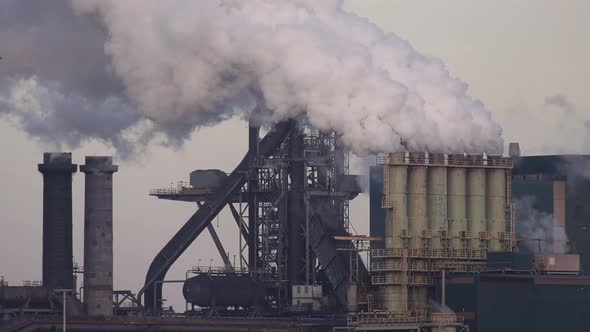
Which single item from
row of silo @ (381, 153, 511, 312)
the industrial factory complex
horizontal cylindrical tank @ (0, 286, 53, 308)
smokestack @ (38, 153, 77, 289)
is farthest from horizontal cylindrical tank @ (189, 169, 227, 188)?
row of silo @ (381, 153, 511, 312)

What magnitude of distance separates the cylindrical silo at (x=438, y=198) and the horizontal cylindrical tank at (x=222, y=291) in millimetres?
18825

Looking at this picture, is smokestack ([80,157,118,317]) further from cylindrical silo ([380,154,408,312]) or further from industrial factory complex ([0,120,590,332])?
cylindrical silo ([380,154,408,312])

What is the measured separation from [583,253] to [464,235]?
13618 mm

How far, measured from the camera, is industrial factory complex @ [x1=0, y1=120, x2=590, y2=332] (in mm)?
160750

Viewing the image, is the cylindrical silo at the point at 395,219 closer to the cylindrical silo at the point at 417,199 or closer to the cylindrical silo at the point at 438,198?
the cylindrical silo at the point at 417,199

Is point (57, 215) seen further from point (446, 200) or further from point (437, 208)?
point (446, 200)

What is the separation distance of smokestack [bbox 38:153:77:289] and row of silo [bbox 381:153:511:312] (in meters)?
33.3

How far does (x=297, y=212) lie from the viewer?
177375mm

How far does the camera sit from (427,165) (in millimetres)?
165250

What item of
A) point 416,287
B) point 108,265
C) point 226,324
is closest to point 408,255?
point 416,287

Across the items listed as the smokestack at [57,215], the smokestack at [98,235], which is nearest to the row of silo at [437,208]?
the smokestack at [98,235]

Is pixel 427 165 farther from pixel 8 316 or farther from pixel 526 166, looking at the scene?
pixel 8 316

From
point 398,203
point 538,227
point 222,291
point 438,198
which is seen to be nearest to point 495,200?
point 438,198

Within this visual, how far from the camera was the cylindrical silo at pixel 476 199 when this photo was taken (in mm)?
167375
